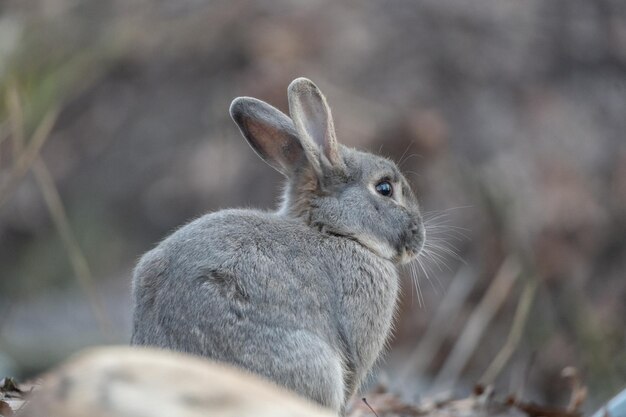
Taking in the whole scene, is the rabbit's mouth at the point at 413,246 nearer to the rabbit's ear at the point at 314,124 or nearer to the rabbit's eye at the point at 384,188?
the rabbit's eye at the point at 384,188

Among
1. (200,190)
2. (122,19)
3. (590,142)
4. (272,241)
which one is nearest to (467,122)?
(590,142)

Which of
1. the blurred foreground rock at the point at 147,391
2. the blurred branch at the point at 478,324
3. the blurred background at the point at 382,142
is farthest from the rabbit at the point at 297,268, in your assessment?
the blurred background at the point at 382,142

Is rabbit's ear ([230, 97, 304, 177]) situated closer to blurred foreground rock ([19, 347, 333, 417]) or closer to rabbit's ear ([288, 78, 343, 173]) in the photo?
rabbit's ear ([288, 78, 343, 173])

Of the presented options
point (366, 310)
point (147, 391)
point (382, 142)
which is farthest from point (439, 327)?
point (147, 391)

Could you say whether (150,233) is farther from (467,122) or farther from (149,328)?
(149,328)

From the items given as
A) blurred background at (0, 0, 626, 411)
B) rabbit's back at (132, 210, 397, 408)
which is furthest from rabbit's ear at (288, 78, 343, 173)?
blurred background at (0, 0, 626, 411)

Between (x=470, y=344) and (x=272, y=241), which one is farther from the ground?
(x=272, y=241)

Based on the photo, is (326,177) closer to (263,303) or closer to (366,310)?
(366,310)
